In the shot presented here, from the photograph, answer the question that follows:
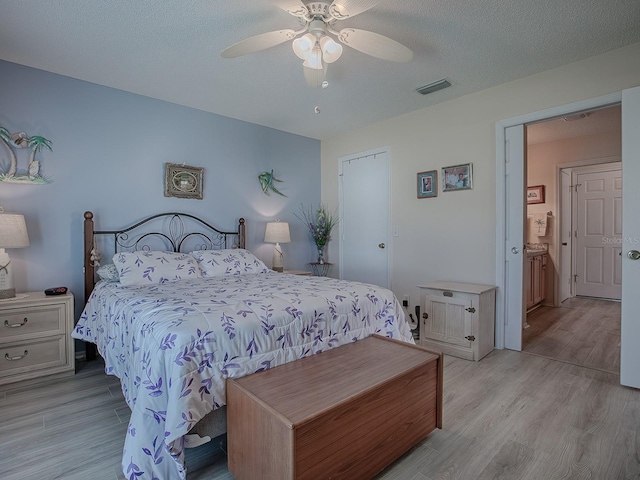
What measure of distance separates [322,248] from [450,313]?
2215 millimetres

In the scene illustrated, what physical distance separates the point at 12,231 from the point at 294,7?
2.53 m

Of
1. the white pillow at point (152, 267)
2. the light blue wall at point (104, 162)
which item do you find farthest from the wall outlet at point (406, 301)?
the white pillow at point (152, 267)

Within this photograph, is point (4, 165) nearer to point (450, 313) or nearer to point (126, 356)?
point (126, 356)

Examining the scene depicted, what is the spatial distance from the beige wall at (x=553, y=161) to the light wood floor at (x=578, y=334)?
0.55 meters

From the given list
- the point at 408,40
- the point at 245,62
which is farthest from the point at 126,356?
the point at 408,40

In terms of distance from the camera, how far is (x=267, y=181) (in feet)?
14.2

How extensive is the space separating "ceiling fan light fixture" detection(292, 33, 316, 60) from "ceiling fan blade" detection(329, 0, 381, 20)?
0.72 ft

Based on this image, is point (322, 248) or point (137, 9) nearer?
point (137, 9)

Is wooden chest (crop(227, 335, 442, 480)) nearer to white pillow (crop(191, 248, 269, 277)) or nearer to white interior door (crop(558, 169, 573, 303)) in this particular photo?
white pillow (crop(191, 248, 269, 277))

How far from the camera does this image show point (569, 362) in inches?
112

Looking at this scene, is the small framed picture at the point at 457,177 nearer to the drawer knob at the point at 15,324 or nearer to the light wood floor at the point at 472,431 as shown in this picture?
the light wood floor at the point at 472,431

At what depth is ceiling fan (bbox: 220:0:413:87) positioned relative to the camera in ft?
6.20

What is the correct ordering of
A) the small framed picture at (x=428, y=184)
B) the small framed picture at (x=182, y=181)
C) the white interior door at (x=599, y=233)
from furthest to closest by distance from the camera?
the white interior door at (x=599, y=233) < the small framed picture at (x=428, y=184) < the small framed picture at (x=182, y=181)

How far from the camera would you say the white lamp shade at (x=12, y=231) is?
242cm
